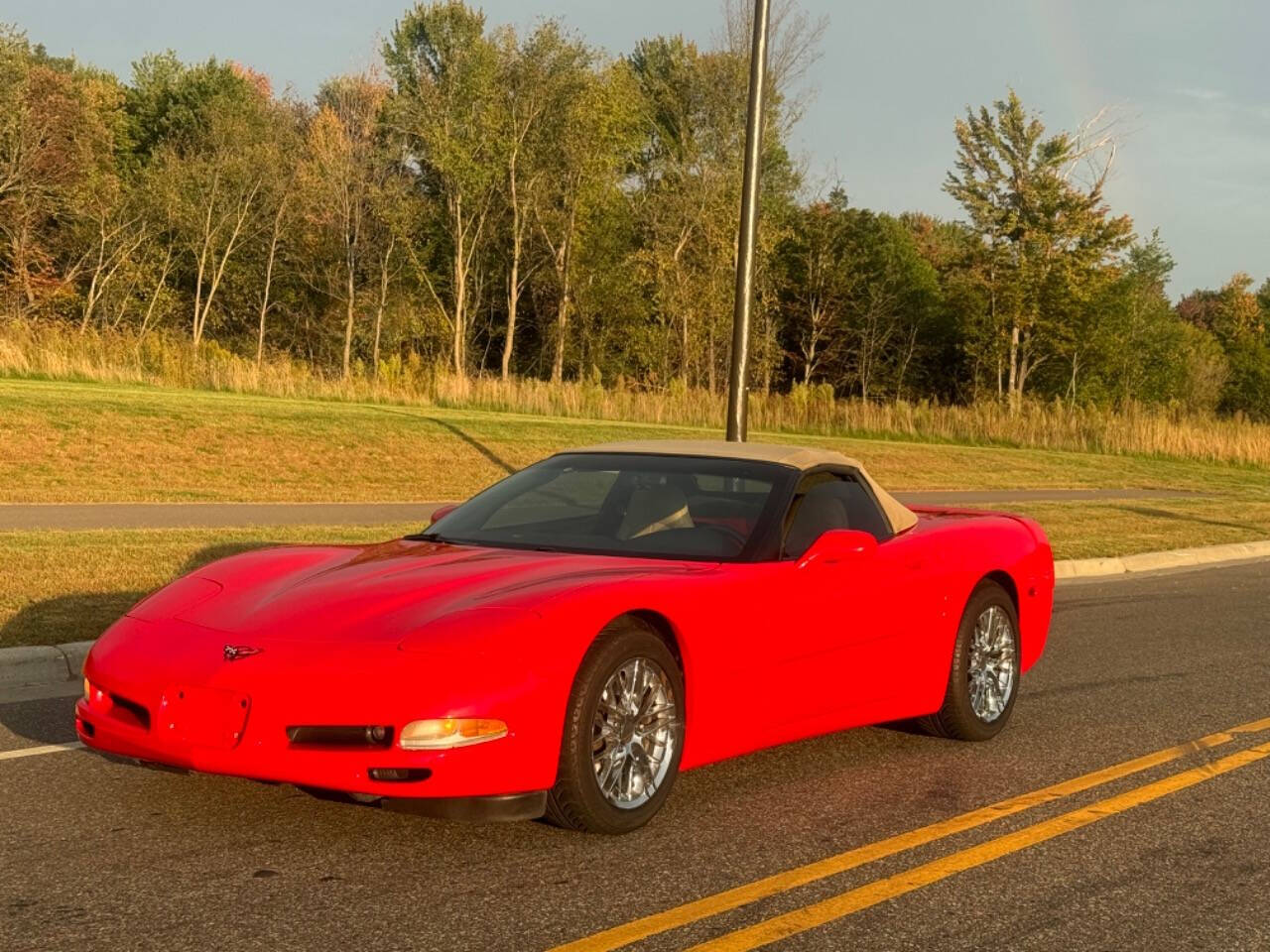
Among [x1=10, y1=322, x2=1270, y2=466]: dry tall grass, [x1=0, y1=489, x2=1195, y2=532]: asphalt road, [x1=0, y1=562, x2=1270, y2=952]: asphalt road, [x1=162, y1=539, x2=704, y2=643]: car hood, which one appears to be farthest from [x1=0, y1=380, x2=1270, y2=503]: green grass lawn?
[x1=0, y1=562, x2=1270, y2=952]: asphalt road

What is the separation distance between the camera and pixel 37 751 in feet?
21.2

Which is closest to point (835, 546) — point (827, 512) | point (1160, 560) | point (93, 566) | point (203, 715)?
point (827, 512)

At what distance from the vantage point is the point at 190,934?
412 cm

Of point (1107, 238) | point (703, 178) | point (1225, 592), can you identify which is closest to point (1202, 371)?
point (1107, 238)

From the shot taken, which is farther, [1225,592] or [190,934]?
[1225,592]

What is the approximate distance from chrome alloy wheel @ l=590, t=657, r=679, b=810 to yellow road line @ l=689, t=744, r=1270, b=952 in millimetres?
893

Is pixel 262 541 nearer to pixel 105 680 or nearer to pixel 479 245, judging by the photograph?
pixel 105 680

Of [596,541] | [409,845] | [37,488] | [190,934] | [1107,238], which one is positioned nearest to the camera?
[190,934]

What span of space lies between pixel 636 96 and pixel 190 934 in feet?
186

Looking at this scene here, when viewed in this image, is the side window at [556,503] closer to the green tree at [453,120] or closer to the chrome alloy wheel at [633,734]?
the chrome alloy wheel at [633,734]

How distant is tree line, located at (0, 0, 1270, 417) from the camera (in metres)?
54.8

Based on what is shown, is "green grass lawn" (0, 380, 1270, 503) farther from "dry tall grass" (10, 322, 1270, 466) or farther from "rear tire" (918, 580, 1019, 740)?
"rear tire" (918, 580, 1019, 740)

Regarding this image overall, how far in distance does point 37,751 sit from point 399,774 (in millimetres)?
2487

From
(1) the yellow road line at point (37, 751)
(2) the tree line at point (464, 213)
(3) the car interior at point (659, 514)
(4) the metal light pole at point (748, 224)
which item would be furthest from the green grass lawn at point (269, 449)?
(2) the tree line at point (464, 213)
